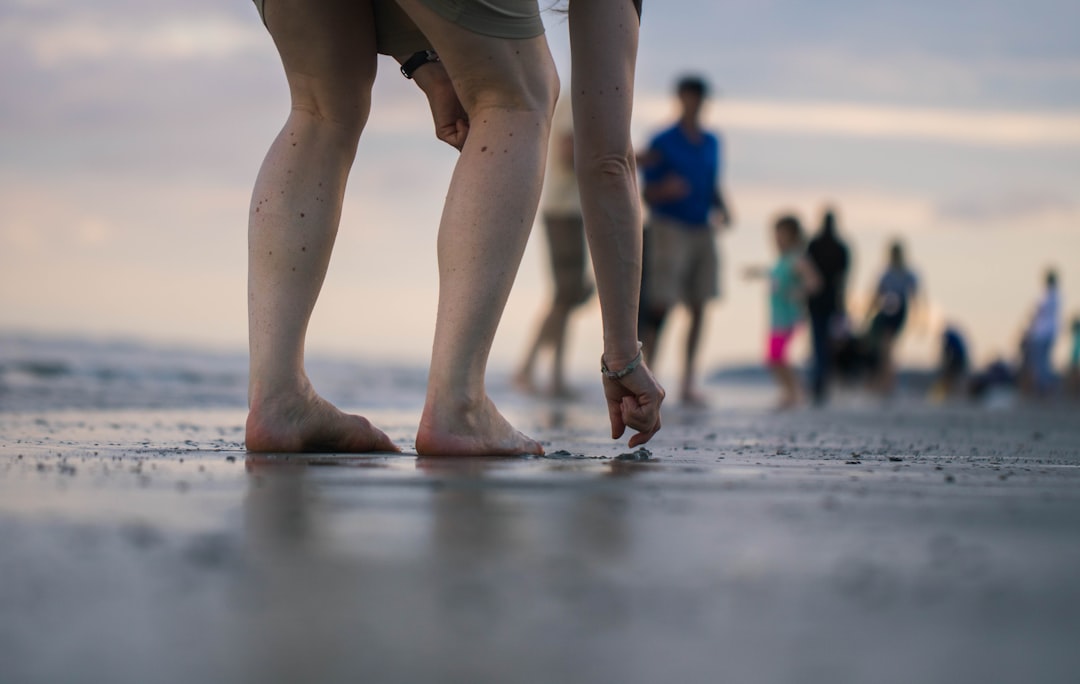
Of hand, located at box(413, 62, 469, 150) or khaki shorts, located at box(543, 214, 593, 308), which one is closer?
hand, located at box(413, 62, 469, 150)

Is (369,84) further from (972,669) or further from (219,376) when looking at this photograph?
(219,376)

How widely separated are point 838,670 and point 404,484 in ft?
2.90

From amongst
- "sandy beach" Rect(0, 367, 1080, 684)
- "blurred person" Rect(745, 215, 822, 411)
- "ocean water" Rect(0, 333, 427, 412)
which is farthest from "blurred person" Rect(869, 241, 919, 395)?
"sandy beach" Rect(0, 367, 1080, 684)

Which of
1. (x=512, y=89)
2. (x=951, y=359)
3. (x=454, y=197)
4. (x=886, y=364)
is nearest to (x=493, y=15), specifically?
(x=512, y=89)

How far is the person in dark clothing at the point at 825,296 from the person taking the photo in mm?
10727

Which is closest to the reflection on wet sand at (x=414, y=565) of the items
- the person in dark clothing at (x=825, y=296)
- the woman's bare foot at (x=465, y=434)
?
the woman's bare foot at (x=465, y=434)

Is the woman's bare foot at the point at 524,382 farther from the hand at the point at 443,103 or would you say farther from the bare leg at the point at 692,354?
the hand at the point at 443,103

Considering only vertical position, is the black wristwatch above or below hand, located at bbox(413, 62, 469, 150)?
above

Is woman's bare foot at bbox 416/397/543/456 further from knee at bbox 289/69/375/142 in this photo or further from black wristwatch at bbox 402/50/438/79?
black wristwatch at bbox 402/50/438/79

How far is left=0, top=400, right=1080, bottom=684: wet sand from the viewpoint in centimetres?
71

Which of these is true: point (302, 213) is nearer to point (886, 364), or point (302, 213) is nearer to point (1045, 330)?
point (886, 364)

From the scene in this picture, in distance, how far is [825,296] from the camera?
11.1 metres

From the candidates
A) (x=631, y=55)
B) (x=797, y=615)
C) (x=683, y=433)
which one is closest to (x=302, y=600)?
(x=797, y=615)

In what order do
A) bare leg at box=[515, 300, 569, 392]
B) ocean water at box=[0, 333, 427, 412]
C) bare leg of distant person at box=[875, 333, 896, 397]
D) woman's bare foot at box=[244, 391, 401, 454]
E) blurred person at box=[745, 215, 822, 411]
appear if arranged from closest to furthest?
1. woman's bare foot at box=[244, 391, 401, 454]
2. ocean water at box=[0, 333, 427, 412]
3. bare leg at box=[515, 300, 569, 392]
4. blurred person at box=[745, 215, 822, 411]
5. bare leg of distant person at box=[875, 333, 896, 397]
